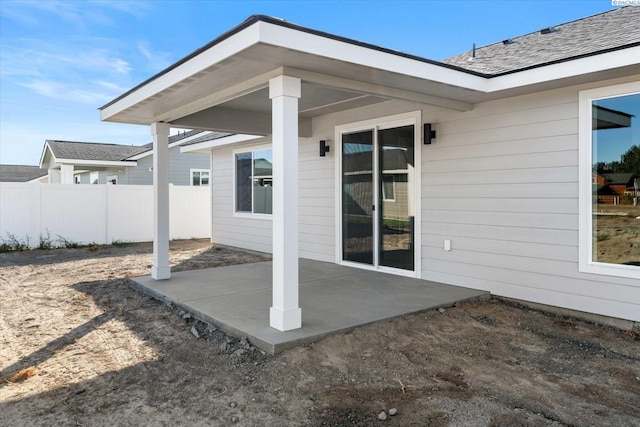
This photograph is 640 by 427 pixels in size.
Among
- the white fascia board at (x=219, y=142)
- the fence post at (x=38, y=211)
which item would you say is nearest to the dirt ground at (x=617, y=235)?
the white fascia board at (x=219, y=142)

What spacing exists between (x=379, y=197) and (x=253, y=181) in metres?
4.03

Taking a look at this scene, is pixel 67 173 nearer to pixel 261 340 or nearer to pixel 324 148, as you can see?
pixel 324 148

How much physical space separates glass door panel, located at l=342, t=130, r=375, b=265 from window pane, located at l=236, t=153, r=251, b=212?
3.41 metres

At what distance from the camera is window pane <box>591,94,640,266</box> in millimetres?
4133

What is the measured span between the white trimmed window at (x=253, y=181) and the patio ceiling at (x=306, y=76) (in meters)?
3.41

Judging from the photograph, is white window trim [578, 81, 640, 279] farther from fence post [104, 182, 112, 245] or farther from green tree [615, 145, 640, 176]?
fence post [104, 182, 112, 245]

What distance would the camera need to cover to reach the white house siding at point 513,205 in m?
4.48

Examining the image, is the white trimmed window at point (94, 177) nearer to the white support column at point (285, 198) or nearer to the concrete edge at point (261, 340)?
the concrete edge at point (261, 340)

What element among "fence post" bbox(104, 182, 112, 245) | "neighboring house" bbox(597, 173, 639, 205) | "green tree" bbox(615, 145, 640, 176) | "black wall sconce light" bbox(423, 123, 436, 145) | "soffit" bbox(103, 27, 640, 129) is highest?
"soffit" bbox(103, 27, 640, 129)

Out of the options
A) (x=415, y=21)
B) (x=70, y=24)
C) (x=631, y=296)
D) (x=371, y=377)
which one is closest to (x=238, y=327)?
(x=371, y=377)

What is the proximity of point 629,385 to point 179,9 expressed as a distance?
11.3 m

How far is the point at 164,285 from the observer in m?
5.79

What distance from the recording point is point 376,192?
647cm

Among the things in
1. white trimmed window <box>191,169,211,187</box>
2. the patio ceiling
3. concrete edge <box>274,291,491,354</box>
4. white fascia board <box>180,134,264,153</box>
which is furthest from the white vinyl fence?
concrete edge <box>274,291,491,354</box>
